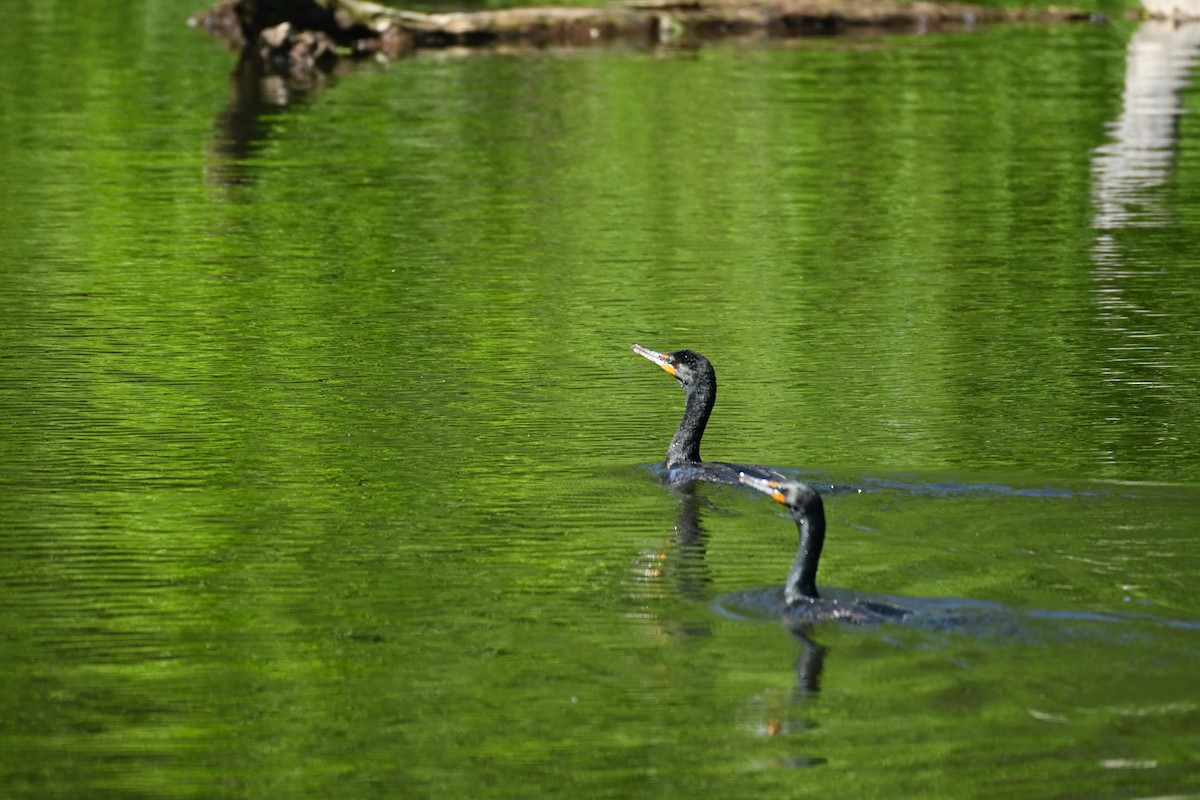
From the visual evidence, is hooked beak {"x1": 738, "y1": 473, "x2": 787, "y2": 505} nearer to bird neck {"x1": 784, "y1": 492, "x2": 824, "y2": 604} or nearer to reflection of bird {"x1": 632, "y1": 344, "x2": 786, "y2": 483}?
bird neck {"x1": 784, "y1": 492, "x2": 824, "y2": 604}

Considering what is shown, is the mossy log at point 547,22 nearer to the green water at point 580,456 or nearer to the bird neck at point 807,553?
the green water at point 580,456

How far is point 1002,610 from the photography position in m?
9.47

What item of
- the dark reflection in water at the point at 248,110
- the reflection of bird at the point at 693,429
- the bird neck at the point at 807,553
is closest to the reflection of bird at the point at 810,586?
the bird neck at the point at 807,553

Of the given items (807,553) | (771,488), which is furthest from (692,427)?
(807,553)

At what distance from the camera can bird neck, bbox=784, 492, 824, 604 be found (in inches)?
382

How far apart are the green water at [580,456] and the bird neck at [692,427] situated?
244mm

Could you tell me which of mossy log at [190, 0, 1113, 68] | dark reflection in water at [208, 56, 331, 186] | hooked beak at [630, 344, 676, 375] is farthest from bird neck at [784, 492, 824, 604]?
mossy log at [190, 0, 1113, 68]

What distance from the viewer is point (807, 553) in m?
9.79

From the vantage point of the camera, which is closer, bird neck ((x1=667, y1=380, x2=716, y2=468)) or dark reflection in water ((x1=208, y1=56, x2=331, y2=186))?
bird neck ((x1=667, y1=380, x2=716, y2=468))

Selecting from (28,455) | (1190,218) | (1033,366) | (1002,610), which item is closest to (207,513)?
(28,455)

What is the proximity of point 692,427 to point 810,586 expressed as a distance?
3442 millimetres

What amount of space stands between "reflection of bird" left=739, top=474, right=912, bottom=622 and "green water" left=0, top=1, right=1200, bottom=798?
0.48 feet

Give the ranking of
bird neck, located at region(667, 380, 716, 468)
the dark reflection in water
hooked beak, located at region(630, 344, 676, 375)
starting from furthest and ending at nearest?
the dark reflection in water, hooked beak, located at region(630, 344, 676, 375), bird neck, located at region(667, 380, 716, 468)

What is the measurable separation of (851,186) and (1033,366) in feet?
31.5
